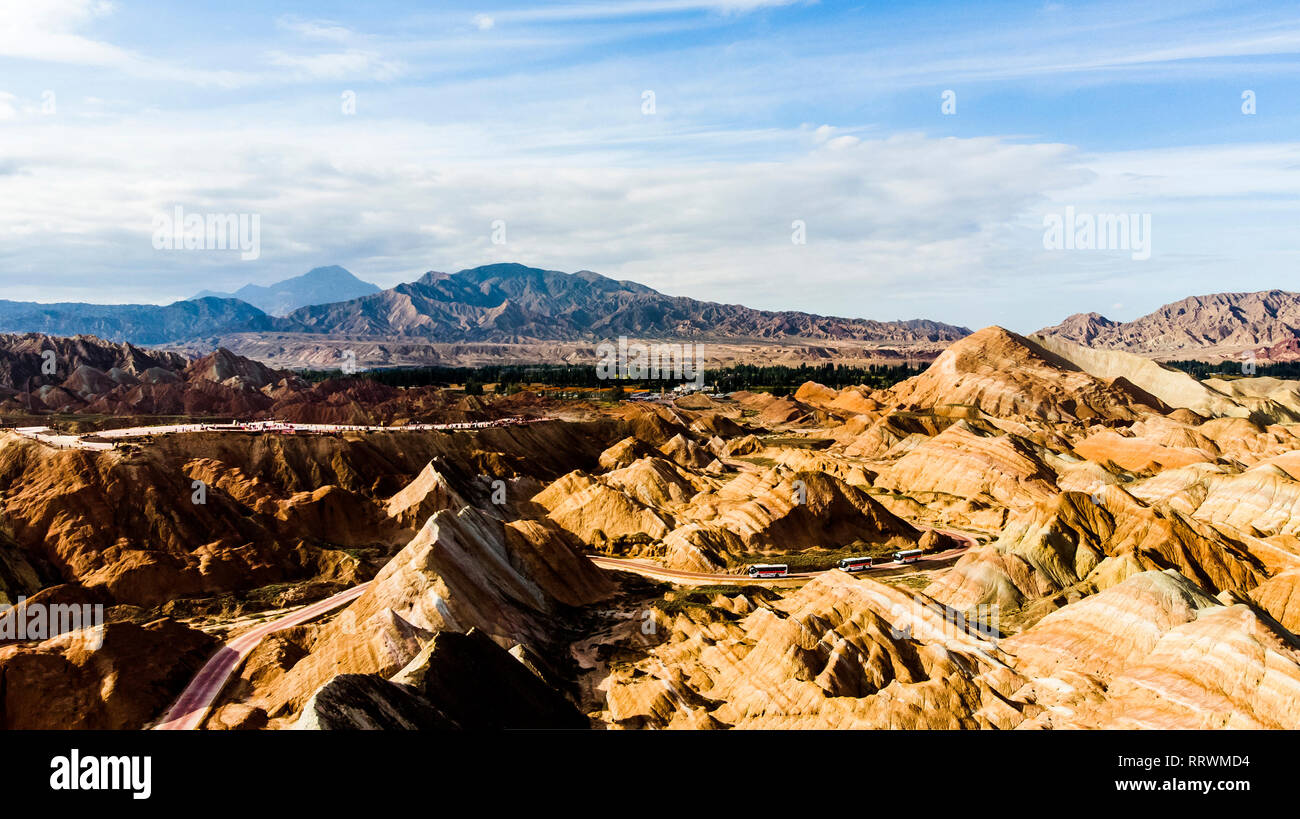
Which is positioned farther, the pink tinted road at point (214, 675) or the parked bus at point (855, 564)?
the parked bus at point (855, 564)

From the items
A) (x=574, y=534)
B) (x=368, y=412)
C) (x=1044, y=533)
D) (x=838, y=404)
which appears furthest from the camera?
(x=838, y=404)

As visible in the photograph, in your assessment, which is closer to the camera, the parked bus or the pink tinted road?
the pink tinted road

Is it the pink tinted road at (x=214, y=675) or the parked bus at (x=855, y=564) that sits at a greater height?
the pink tinted road at (x=214, y=675)

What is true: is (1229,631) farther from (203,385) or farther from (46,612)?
(203,385)

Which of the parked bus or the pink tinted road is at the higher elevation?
the pink tinted road

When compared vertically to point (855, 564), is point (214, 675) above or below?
above

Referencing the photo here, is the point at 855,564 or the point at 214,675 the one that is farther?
the point at 855,564
